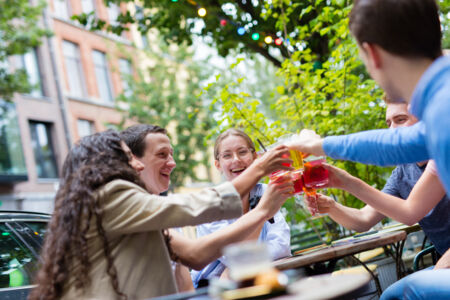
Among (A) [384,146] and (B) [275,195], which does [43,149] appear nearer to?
(B) [275,195]

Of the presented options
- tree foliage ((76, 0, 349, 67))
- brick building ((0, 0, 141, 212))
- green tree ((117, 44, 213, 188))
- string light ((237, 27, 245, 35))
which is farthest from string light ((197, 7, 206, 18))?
green tree ((117, 44, 213, 188))

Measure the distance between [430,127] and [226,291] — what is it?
735 millimetres

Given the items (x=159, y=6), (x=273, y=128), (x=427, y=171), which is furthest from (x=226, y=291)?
(x=159, y=6)

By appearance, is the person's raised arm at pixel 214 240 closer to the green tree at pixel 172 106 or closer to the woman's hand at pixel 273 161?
the woman's hand at pixel 273 161

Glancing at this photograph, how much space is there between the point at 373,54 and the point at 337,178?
3.69 feet

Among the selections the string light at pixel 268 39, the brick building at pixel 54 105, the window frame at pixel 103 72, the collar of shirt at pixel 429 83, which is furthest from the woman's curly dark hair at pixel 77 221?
the window frame at pixel 103 72

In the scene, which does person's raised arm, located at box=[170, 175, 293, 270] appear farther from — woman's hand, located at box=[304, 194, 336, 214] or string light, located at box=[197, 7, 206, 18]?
string light, located at box=[197, 7, 206, 18]

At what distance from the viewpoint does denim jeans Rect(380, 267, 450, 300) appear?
1798 mm

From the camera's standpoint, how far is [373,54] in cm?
168

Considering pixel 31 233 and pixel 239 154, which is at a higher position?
pixel 239 154

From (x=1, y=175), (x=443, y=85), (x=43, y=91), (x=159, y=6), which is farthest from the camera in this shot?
(x=43, y=91)

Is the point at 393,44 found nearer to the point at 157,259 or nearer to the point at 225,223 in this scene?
the point at 157,259

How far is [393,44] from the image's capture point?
1613 millimetres

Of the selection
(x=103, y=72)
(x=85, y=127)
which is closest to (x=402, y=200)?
(x=85, y=127)
